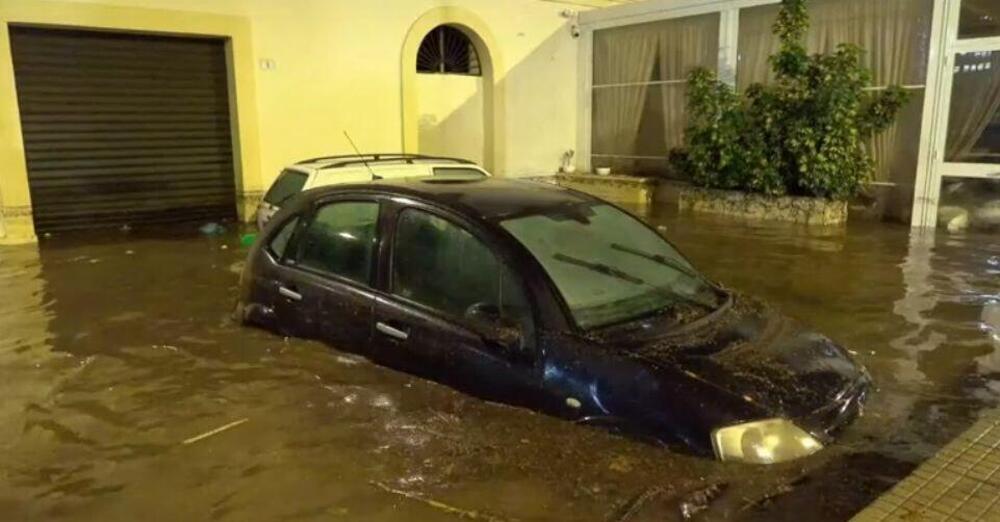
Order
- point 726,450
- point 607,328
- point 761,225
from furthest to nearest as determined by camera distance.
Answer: point 761,225 → point 607,328 → point 726,450

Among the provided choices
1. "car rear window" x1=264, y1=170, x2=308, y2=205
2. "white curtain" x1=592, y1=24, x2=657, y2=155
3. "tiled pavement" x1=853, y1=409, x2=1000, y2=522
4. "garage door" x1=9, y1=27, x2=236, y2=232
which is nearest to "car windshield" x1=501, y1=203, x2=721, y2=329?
"tiled pavement" x1=853, y1=409, x2=1000, y2=522

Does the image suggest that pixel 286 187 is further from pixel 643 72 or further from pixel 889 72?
pixel 889 72

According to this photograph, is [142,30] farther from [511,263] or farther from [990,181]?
[990,181]

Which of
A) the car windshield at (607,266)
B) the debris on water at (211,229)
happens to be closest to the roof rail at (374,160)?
the debris on water at (211,229)

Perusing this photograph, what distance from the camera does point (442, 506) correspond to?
2979 millimetres

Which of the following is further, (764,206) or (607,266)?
(764,206)

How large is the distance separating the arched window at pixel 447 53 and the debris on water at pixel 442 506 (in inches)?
444

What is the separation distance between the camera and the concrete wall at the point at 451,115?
13.7m

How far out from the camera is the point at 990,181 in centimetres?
986

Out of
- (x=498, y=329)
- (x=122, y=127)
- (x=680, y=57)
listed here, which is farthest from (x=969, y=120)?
(x=122, y=127)

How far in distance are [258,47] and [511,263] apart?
9.05m

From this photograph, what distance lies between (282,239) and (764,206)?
878 centimetres

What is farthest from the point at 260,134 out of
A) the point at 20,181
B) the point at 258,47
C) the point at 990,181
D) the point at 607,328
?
the point at 990,181

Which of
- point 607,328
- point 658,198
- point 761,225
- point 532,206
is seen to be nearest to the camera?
point 607,328
